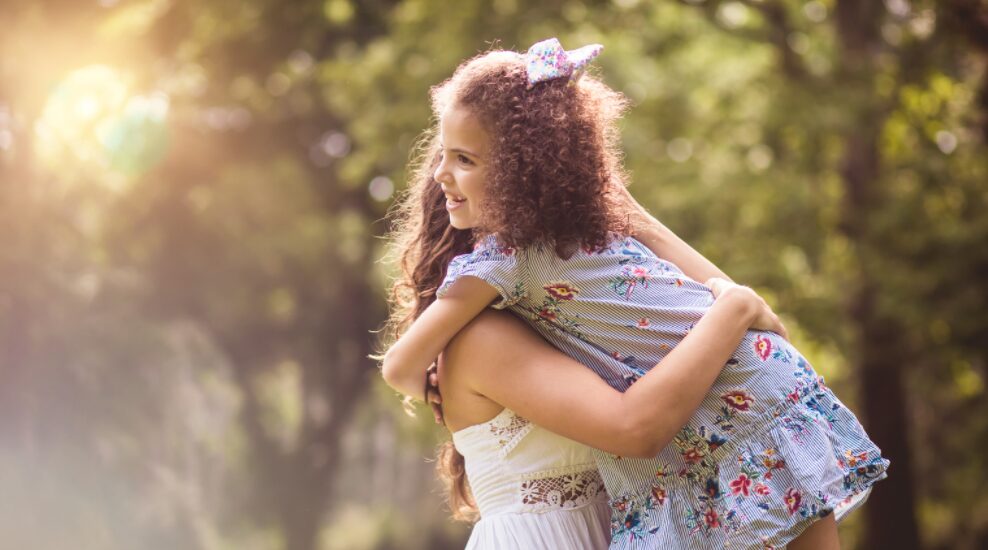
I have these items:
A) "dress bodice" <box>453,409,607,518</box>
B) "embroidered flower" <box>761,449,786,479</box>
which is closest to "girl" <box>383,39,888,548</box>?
"embroidered flower" <box>761,449,786,479</box>

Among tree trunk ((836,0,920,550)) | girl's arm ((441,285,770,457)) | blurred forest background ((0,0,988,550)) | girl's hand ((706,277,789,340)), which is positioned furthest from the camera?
tree trunk ((836,0,920,550))

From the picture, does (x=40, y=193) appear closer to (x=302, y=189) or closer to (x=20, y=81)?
(x=20, y=81)

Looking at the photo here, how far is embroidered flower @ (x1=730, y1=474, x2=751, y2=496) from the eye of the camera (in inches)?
86.0

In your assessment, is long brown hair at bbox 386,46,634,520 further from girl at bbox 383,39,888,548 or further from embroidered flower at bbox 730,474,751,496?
embroidered flower at bbox 730,474,751,496

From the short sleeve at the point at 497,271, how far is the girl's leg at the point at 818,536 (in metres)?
0.71

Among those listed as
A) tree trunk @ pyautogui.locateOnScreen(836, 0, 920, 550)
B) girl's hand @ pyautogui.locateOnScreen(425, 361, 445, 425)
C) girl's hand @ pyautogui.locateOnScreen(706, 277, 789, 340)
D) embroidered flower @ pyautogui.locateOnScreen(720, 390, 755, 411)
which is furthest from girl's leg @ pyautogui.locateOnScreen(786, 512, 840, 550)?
tree trunk @ pyautogui.locateOnScreen(836, 0, 920, 550)

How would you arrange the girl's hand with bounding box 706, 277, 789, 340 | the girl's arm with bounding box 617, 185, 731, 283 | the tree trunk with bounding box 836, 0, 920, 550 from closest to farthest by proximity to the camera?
the girl's hand with bounding box 706, 277, 789, 340 < the girl's arm with bounding box 617, 185, 731, 283 < the tree trunk with bounding box 836, 0, 920, 550

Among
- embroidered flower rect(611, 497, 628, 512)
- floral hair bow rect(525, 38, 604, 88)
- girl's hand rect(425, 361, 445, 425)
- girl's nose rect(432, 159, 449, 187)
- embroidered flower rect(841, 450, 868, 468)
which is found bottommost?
embroidered flower rect(611, 497, 628, 512)

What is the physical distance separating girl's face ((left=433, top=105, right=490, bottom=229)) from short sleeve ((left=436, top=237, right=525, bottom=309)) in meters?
0.09

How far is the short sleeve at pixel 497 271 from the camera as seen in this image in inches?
89.0

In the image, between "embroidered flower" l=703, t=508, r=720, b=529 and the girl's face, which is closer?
"embroidered flower" l=703, t=508, r=720, b=529

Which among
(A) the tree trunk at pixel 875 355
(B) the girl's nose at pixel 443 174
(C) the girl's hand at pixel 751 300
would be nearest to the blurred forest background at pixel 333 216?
(A) the tree trunk at pixel 875 355

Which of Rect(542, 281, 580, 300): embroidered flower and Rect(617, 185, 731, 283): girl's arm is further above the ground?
Rect(542, 281, 580, 300): embroidered flower

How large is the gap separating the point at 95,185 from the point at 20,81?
4.23m
